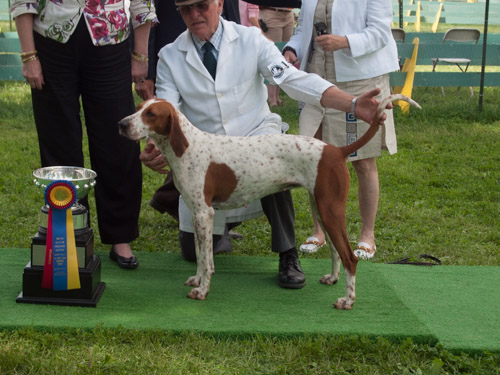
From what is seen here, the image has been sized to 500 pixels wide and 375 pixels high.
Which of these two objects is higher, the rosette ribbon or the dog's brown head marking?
the dog's brown head marking

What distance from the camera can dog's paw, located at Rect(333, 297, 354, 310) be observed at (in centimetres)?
367

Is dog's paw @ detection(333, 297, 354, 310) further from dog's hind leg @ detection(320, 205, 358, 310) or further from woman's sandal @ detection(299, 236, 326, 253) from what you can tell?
woman's sandal @ detection(299, 236, 326, 253)

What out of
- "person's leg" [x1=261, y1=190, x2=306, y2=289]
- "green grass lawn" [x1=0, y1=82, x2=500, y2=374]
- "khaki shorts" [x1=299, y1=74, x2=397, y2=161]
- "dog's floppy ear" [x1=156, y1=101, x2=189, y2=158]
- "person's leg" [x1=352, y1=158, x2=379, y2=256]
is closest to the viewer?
"green grass lawn" [x1=0, y1=82, x2=500, y2=374]

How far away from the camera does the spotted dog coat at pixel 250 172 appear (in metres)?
3.57

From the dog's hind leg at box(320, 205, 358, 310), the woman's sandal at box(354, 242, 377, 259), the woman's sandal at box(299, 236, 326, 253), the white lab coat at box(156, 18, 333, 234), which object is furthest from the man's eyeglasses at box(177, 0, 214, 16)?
the woman's sandal at box(354, 242, 377, 259)

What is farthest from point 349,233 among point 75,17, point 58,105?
point 75,17

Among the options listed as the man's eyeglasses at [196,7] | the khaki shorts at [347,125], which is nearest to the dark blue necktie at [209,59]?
the man's eyeglasses at [196,7]

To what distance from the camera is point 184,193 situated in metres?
3.71

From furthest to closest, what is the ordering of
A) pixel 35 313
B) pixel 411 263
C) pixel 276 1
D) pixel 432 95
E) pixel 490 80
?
pixel 432 95 < pixel 490 80 < pixel 276 1 < pixel 411 263 < pixel 35 313

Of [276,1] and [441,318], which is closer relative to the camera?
[441,318]

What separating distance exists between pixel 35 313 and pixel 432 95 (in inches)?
347

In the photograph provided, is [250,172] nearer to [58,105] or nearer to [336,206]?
[336,206]

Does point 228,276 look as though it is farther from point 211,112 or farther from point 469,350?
point 469,350

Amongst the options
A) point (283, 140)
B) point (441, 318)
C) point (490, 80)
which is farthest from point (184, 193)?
point (490, 80)
